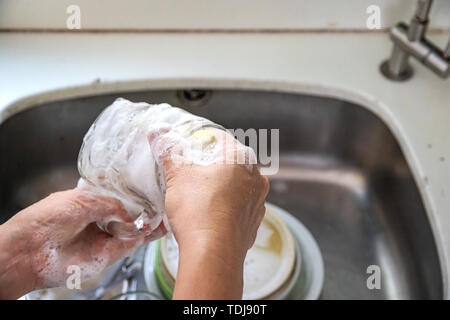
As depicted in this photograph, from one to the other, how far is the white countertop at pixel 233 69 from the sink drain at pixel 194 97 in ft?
0.12

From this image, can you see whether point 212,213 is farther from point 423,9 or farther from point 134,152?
point 423,9

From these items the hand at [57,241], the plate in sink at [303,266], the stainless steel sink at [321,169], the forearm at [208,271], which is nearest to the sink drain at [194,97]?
the stainless steel sink at [321,169]

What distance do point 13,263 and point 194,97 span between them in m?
0.47

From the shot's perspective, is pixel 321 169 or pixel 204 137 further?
pixel 321 169

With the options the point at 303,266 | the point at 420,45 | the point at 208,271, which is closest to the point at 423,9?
the point at 420,45

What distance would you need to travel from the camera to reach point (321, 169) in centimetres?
89

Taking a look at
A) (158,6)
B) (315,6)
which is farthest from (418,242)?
(158,6)

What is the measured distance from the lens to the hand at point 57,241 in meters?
0.49

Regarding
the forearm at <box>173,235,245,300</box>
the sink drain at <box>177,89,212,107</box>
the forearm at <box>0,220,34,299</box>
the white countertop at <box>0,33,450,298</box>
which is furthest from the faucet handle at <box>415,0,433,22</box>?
the forearm at <box>0,220,34,299</box>

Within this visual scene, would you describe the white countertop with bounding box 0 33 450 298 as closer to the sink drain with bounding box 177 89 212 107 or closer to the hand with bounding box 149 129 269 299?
the sink drain with bounding box 177 89 212 107

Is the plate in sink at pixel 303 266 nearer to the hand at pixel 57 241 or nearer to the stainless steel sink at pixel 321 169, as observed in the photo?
the stainless steel sink at pixel 321 169

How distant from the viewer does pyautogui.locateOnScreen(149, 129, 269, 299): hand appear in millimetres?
357

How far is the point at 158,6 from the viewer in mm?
842
